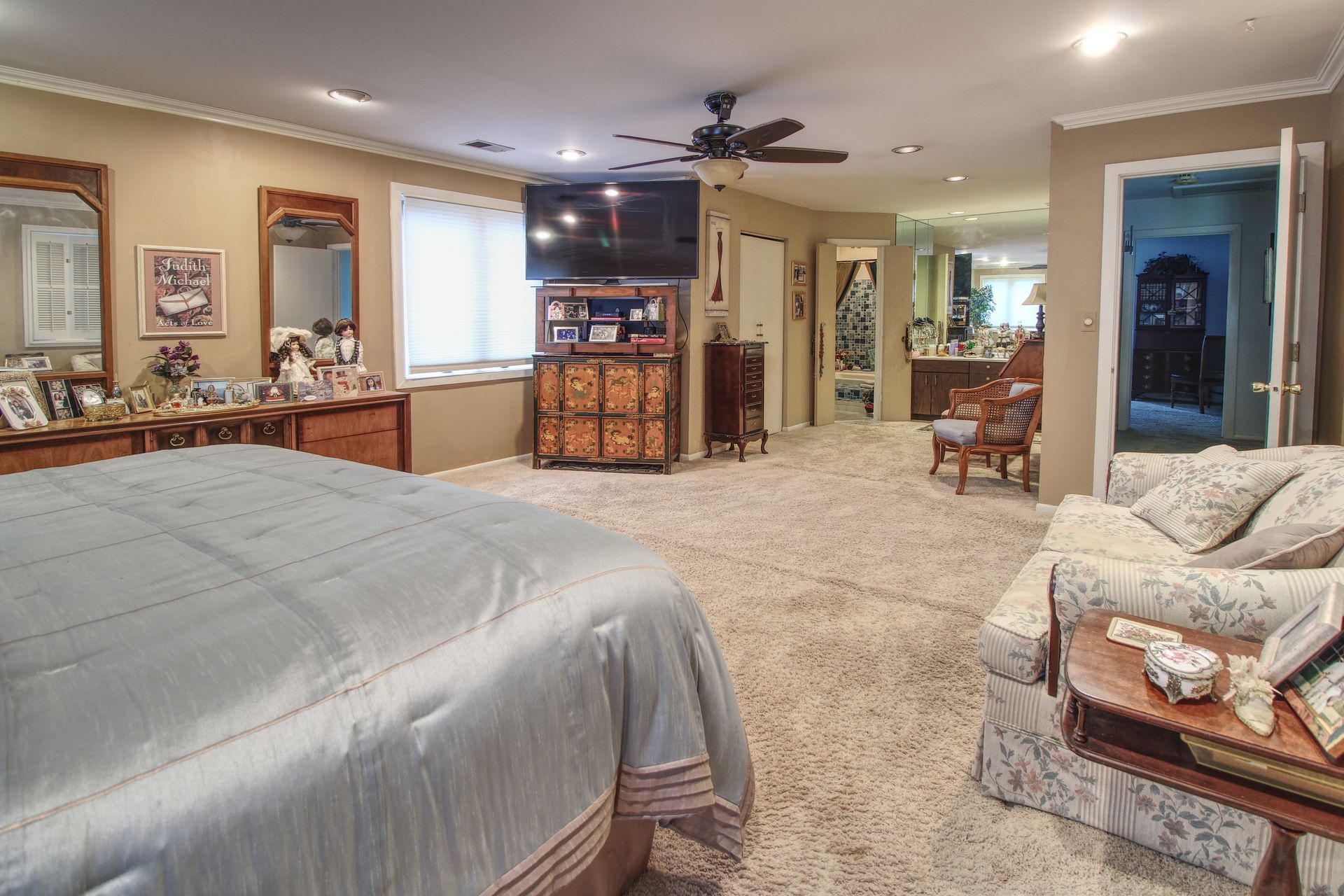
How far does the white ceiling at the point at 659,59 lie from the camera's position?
3.06m

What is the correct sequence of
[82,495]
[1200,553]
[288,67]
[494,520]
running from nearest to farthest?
[494,520] < [82,495] < [1200,553] < [288,67]

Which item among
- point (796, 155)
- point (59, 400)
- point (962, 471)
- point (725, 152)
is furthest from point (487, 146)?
point (962, 471)

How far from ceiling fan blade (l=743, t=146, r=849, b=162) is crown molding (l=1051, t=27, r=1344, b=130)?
5.22 feet

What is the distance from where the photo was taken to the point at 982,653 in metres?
2.04

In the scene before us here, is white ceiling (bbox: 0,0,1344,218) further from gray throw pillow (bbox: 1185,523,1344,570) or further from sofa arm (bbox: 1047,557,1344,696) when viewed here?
sofa arm (bbox: 1047,557,1344,696)

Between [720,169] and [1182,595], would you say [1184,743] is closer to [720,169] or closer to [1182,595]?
[1182,595]

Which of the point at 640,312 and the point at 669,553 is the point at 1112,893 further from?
the point at 640,312

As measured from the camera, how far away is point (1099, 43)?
3.34m

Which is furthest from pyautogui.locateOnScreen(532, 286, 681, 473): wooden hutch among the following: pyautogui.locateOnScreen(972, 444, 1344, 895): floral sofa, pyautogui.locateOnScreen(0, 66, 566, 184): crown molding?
pyautogui.locateOnScreen(972, 444, 1344, 895): floral sofa

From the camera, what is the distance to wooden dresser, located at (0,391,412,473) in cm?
349

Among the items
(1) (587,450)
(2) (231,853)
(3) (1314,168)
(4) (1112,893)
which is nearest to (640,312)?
(1) (587,450)

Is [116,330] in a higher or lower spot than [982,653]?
higher

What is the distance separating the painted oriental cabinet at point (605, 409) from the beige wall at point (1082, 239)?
9.31 ft

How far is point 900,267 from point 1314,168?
16.5 ft
